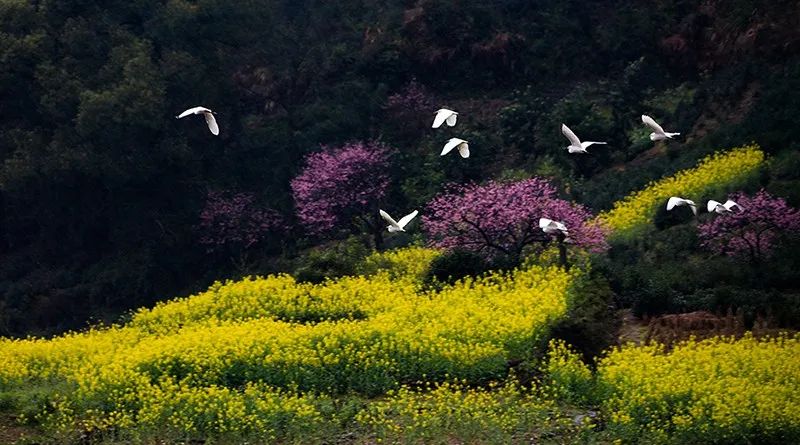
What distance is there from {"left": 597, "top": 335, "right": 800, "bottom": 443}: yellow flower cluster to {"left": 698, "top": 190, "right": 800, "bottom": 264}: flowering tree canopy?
170 inches

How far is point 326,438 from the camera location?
16391mm

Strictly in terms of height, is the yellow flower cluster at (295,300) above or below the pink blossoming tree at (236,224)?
above

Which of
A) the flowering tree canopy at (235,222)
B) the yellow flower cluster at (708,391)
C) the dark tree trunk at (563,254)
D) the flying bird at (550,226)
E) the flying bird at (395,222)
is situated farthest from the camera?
the flowering tree canopy at (235,222)

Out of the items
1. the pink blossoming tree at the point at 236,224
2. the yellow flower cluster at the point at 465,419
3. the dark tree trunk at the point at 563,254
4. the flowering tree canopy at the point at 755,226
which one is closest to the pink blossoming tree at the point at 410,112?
the pink blossoming tree at the point at 236,224

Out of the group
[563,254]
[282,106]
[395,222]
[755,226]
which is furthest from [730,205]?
[282,106]

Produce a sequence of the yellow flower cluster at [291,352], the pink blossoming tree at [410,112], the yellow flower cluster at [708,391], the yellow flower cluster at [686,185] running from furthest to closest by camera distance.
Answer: the pink blossoming tree at [410,112] → the yellow flower cluster at [686,185] → the yellow flower cluster at [291,352] → the yellow flower cluster at [708,391]

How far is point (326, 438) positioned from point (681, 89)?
64.2 ft

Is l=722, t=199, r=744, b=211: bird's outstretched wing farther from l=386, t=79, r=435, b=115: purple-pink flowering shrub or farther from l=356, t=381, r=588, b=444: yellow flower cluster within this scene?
l=386, t=79, r=435, b=115: purple-pink flowering shrub

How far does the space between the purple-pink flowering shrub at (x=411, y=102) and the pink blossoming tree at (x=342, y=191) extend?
336cm

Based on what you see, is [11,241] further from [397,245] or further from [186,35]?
[397,245]

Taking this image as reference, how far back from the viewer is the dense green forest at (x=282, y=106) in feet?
104

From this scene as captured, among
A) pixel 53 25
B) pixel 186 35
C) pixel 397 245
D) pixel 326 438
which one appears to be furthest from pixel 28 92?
pixel 326 438

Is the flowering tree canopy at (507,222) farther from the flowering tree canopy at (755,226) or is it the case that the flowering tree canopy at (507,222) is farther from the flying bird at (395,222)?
the flying bird at (395,222)

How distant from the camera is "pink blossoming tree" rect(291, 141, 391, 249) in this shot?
31359 millimetres
